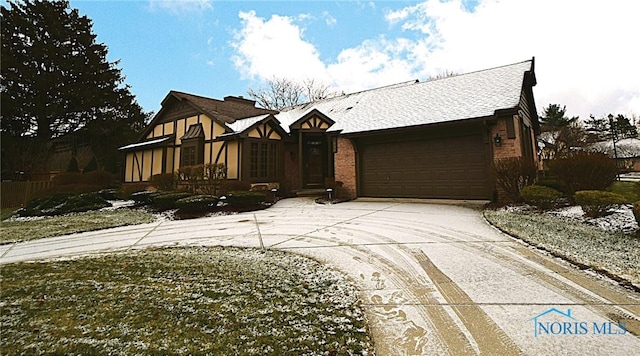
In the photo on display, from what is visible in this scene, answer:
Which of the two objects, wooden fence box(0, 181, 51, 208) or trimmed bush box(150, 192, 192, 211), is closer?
trimmed bush box(150, 192, 192, 211)

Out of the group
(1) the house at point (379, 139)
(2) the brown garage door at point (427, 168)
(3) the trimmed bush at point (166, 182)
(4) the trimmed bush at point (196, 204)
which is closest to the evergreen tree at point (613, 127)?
(1) the house at point (379, 139)

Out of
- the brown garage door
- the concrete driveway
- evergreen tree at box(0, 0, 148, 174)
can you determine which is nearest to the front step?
the brown garage door

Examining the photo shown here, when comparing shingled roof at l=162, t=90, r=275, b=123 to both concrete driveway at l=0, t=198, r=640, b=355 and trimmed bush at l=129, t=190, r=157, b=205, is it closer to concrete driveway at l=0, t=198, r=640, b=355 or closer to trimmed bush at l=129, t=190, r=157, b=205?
trimmed bush at l=129, t=190, r=157, b=205

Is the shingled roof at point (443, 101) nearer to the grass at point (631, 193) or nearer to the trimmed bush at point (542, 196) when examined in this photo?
the trimmed bush at point (542, 196)

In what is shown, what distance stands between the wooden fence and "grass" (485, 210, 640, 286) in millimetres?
19419

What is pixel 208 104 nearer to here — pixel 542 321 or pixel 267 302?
pixel 267 302

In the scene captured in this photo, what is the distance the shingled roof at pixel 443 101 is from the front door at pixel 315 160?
1.85 meters

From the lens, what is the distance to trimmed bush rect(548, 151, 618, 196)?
6.88 metres

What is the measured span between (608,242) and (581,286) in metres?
2.27

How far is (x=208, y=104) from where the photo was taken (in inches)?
651

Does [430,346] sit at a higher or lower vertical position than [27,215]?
lower

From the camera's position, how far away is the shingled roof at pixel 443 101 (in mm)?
9914

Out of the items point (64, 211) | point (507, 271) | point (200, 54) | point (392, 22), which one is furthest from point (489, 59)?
point (64, 211)

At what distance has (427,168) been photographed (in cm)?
1066
